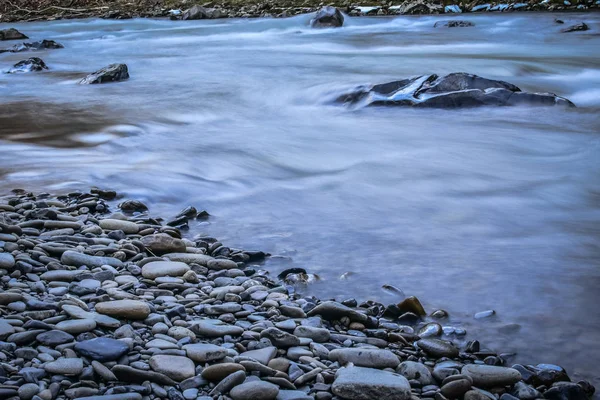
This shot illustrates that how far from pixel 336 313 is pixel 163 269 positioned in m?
1.05

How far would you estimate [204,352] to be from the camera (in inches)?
113

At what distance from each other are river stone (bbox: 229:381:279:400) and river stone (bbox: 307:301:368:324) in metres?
0.95

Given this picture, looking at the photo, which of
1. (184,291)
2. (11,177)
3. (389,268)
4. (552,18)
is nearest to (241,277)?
(184,291)

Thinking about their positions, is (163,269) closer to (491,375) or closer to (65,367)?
(65,367)

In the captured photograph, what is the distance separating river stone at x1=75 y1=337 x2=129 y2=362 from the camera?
272 cm

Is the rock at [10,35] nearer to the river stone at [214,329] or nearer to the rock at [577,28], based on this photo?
the rock at [577,28]

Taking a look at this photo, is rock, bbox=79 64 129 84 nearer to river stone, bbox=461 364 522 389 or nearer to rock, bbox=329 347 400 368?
rock, bbox=329 347 400 368

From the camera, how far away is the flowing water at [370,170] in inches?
161

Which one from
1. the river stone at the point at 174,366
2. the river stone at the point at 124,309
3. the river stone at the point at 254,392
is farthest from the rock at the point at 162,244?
the river stone at the point at 254,392

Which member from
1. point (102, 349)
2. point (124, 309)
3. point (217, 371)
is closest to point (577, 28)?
point (124, 309)

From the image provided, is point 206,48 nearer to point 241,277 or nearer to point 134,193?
point 134,193

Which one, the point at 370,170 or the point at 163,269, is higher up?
the point at 163,269

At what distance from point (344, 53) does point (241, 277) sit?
12.0 m

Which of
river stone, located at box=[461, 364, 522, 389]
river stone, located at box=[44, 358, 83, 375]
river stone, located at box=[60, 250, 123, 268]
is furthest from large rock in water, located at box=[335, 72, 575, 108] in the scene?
river stone, located at box=[44, 358, 83, 375]
